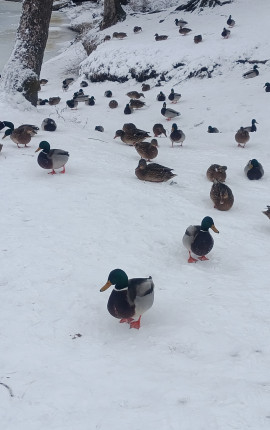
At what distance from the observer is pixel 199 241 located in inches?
250

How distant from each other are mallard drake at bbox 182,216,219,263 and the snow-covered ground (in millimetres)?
191

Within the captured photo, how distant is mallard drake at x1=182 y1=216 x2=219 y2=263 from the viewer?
6.36 meters

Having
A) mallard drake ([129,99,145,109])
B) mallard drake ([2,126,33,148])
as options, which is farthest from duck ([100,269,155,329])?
mallard drake ([129,99,145,109])

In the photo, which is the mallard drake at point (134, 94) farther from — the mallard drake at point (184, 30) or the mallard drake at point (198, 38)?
the mallard drake at point (184, 30)

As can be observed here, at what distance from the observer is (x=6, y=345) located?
167 inches

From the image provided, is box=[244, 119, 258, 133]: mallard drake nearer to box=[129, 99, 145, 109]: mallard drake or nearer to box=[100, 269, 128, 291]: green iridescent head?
box=[129, 99, 145, 109]: mallard drake

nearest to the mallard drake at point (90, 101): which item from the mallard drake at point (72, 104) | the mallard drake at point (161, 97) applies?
the mallard drake at point (72, 104)

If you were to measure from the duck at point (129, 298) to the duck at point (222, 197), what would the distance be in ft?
13.1

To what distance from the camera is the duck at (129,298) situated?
185 inches

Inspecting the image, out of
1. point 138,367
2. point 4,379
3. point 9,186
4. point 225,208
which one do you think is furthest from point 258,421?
point 9,186

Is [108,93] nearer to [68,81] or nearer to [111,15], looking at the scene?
[68,81]

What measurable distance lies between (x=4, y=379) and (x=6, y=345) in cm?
51

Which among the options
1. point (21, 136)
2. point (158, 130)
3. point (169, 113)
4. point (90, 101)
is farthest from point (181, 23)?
point (21, 136)

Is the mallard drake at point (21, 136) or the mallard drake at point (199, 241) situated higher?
the mallard drake at point (21, 136)
